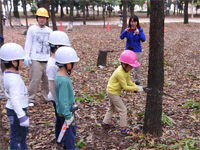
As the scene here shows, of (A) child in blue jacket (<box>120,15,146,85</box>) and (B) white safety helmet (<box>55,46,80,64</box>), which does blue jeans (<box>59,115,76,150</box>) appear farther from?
(A) child in blue jacket (<box>120,15,146,85</box>)

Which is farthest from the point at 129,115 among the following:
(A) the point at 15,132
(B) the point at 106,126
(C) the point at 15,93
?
(C) the point at 15,93

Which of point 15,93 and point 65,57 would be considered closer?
point 15,93

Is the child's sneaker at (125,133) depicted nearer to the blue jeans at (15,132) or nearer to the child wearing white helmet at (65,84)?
the child wearing white helmet at (65,84)

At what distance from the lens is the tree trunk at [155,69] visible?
3545 mm

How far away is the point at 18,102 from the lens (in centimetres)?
291

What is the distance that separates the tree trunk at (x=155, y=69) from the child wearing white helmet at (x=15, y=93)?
1.90 metres

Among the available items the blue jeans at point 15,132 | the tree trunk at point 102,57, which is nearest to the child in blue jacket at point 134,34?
the tree trunk at point 102,57

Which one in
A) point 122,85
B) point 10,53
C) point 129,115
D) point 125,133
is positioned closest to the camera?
point 10,53

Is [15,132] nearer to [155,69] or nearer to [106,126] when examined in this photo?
[106,126]

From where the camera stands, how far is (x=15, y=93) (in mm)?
2908

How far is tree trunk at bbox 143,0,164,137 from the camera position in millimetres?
3545

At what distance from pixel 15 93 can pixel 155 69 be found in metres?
2.06

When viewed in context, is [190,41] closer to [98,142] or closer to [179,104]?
[179,104]

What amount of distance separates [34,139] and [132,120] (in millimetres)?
1878
